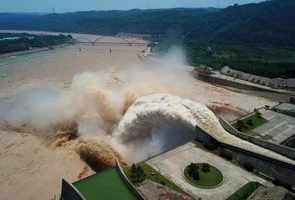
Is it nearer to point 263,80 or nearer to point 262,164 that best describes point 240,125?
point 262,164

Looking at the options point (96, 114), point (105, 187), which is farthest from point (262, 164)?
point (96, 114)

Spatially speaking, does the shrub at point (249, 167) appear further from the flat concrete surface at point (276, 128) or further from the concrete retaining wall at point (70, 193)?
the concrete retaining wall at point (70, 193)

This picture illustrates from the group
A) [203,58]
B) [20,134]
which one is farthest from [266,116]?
[203,58]

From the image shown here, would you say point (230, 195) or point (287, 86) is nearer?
point (230, 195)

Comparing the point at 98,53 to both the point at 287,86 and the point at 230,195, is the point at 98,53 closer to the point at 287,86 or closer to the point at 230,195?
the point at 287,86

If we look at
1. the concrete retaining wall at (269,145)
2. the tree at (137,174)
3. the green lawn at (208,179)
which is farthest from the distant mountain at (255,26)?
the tree at (137,174)
